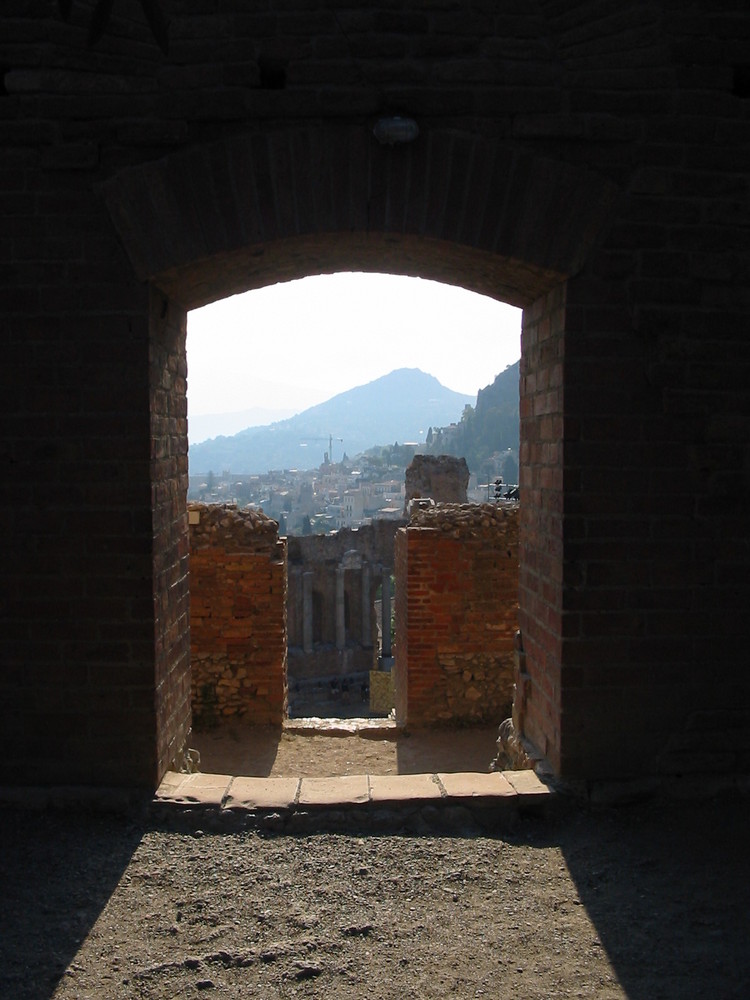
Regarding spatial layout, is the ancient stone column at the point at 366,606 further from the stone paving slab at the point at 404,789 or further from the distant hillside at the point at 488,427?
the distant hillside at the point at 488,427

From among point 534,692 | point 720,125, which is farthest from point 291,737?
point 720,125

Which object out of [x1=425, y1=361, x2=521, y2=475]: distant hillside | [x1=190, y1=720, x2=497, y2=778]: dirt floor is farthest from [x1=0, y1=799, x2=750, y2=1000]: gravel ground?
[x1=425, y1=361, x2=521, y2=475]: distant hillside

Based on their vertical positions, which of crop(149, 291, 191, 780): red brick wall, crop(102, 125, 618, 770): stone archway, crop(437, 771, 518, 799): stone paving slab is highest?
crop(102, 125, 618, 770): stone archway

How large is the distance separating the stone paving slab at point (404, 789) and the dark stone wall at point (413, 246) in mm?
659

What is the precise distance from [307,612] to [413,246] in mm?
21487

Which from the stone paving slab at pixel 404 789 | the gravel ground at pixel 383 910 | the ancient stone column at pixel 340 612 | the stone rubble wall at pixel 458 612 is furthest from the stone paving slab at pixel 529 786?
the ancient stone column at pixel 340 612

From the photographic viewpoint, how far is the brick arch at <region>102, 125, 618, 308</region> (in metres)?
3.58

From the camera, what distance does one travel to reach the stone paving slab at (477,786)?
3676 mm

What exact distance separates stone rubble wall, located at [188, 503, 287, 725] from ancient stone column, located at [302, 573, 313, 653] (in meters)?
15.9

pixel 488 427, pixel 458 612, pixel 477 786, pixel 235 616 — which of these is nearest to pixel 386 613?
pixel 458 612

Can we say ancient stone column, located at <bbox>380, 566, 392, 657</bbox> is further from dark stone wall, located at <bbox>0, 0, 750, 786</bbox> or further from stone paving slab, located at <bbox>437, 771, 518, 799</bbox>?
dark stone wall, located at <bbox>0, 0, 750, 786</bbox>

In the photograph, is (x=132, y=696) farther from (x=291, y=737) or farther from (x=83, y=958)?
(x=291, y=737)

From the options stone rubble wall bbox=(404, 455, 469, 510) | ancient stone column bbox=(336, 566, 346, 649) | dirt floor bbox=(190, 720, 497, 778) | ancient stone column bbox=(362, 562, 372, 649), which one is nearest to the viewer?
dirt floor bbox=(190, 720, 497, 778)

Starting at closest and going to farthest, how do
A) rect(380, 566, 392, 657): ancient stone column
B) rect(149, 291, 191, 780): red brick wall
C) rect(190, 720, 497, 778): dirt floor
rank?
1. rect(149, 291, 191, 780): red brick wall
2. rect(190, 720, 497, 778): dirt floor
3. rect(380, 566, 392, 657): ancient stone column
